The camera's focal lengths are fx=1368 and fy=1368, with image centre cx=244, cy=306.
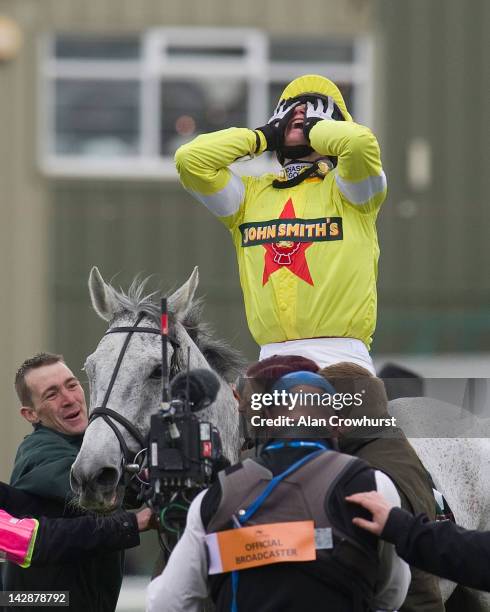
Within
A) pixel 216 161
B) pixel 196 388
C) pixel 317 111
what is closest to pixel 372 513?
pixel 196 388

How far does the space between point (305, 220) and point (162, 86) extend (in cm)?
930

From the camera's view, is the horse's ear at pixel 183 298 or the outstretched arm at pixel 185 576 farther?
→ the horse's ear at pixel 183 298

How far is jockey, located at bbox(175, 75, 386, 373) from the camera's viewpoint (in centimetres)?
503

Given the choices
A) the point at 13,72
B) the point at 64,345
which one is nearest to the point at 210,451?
the point at 64,345

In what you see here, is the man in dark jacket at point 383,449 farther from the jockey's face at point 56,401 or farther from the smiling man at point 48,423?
the jockey's face at point 56,401

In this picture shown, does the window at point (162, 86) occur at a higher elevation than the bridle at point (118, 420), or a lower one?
higher

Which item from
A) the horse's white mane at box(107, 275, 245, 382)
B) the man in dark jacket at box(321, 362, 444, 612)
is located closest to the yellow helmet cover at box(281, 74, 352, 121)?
the horse's white mane at box(107, 275, 245, 382)

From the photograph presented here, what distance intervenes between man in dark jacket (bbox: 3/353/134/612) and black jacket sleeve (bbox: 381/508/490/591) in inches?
61.4

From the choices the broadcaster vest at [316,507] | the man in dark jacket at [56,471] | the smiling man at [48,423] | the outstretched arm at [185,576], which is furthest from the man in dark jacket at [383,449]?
the smiling man at [48,423]

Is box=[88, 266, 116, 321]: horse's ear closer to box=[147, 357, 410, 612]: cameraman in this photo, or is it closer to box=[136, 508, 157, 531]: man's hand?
box=[136, 508, 157, 531]: man's hand

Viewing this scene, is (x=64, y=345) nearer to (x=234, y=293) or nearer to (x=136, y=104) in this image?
(x=234, y=293)

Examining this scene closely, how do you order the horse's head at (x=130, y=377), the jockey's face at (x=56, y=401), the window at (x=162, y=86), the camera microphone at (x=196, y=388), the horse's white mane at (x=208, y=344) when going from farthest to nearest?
1. the window at (x=162, y=86)
2. the jockey's face at (x=56, y=401)
3. the horse's white mane at (x=208, y=344)
4. the horse's head at (x=130, y=377)
5. the camera microphone at (x=196, y=388)

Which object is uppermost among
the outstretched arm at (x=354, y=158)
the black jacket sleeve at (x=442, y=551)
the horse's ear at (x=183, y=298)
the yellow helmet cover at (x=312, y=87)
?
the yellow helmet cover at (x=312, y=87)

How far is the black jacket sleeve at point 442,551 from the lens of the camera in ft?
12.9
